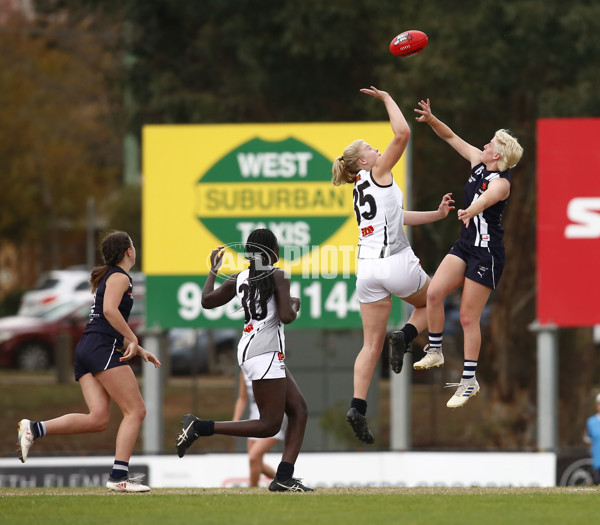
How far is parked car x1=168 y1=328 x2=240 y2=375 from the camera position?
29.2 metres

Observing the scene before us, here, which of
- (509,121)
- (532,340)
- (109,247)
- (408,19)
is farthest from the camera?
(532,340)

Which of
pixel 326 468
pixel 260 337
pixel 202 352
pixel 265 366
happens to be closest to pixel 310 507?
pixel 265 366

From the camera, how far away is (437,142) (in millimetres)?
21734

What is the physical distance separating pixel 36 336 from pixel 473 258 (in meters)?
22.0

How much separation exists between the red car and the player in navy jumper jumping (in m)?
19.9

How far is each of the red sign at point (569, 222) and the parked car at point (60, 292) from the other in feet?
55.0

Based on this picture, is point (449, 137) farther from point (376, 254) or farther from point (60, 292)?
point (60, 292)

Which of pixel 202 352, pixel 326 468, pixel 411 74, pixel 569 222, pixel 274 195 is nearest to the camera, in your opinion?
pixel 326 468

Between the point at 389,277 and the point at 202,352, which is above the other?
the point at 389,277

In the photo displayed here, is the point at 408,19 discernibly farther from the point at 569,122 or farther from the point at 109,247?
the point at 109,247

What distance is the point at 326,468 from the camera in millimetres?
16750

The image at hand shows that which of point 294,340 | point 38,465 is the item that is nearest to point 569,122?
point 294,340

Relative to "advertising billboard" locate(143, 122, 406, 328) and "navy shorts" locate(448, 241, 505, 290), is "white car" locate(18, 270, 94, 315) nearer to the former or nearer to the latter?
"advertising billboard" locate(143, 122, 406, 328)

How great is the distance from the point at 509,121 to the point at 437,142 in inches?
51.0
